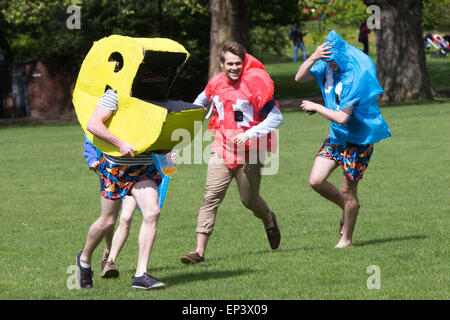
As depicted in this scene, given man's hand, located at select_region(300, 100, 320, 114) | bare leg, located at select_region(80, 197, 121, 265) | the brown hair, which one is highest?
the brown hair

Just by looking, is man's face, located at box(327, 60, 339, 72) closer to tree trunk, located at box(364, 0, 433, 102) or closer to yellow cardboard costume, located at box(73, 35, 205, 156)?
yellow cardboard costume, located at box(73, 35, 205, 156)

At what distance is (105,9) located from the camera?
35938 mm

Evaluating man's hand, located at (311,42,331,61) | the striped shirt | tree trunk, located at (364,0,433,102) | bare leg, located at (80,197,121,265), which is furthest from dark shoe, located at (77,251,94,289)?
tree trunk, located at (364,0,433,102)

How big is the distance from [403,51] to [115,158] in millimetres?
26694

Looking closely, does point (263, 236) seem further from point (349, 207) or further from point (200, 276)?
point (200, 276)

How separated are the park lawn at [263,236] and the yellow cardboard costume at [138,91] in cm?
123

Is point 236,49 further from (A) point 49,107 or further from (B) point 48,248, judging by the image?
(A) point 49,107

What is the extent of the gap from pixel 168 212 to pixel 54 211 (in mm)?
1738

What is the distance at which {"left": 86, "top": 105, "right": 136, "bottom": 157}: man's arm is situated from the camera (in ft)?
22.7

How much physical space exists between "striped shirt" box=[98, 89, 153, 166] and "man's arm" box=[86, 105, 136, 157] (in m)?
0.04

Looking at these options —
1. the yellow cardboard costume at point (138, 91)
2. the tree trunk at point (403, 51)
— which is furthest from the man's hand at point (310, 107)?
the tree trunk at point (403, 51)

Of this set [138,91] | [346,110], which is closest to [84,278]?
[138,91]

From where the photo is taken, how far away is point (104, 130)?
6953 mm
